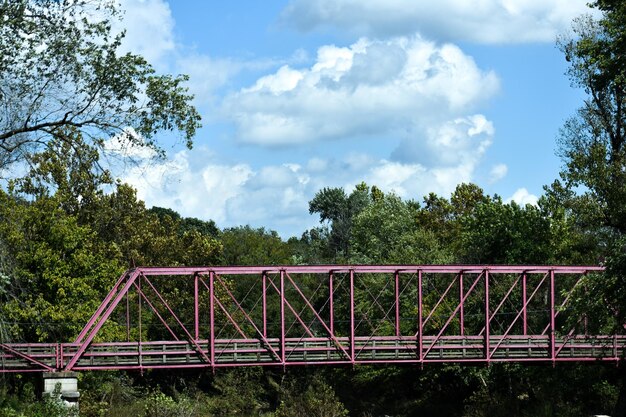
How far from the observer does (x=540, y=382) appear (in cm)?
4766

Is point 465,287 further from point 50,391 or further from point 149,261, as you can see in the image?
point 50,391

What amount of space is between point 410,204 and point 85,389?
39.7 metres

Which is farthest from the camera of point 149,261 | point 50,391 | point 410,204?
point 410,204

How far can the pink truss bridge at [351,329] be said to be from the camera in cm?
3962

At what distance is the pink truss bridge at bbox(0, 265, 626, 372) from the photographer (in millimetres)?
39625

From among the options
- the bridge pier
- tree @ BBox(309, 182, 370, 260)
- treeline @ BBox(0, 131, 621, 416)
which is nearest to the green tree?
treeline @ BBox(0, 131, 621, 416)

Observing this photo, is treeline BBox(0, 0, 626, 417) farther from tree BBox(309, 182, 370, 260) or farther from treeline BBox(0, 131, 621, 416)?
tree BBox(309, 182, 370, 260)

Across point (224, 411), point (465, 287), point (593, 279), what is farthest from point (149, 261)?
point (593, 279)

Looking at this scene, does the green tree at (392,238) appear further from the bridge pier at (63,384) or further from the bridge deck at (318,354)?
the bridge pier at (63,384)

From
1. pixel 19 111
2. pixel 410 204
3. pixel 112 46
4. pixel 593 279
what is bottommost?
pixel 593 279

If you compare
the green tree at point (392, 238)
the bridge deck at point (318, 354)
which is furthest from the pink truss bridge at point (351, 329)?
the green tree at point (392, 238)

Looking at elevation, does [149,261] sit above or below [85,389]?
above

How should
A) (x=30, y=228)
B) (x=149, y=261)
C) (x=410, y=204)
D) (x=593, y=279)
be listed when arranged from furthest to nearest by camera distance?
1. (x=410, y=204)
2. (x=149, y=261)
3. (x=30, y=228)
4. (x=593, y=279)

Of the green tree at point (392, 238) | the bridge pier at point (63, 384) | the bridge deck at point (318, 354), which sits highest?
the green tree at point (392, 238)
